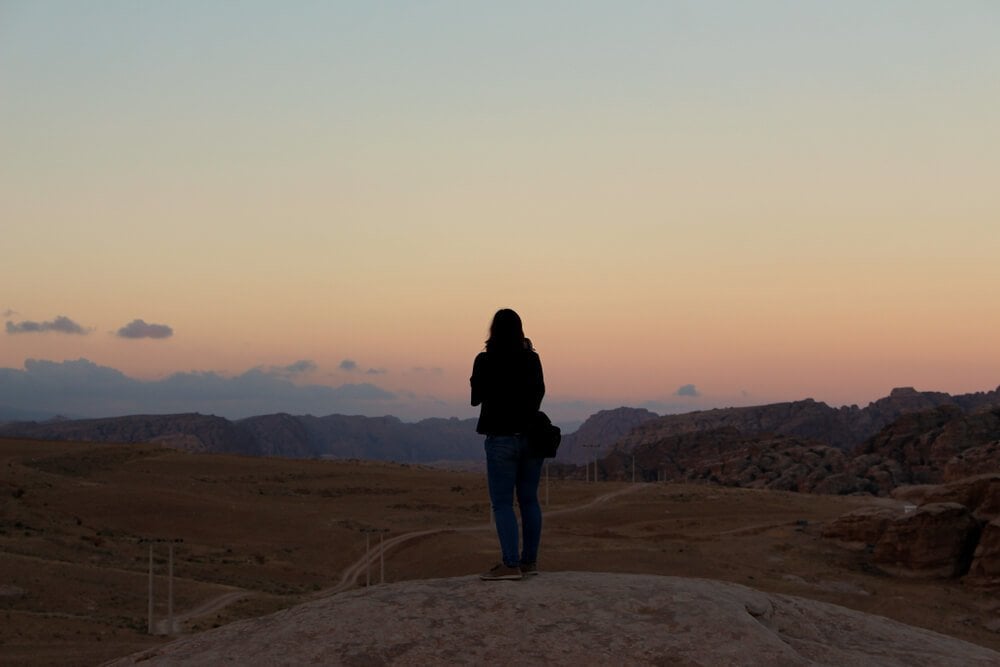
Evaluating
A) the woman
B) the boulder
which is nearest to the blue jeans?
the woman

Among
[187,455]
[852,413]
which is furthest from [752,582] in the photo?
[852,413]

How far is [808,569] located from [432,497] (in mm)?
27595

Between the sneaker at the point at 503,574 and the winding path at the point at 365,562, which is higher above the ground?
the sneaker at the point at 503,574

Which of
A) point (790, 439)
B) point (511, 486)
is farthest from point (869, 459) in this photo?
point (511, 486)

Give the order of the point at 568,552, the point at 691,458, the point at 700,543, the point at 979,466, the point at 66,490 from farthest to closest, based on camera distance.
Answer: the point at 691,458
the point at 979,466
the point at 66,490
the point at 700,543
the point at 568,552

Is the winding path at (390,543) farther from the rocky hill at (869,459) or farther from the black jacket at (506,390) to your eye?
the black jacket at (506,390)

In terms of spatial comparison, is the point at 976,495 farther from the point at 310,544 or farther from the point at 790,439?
the point at 790,439

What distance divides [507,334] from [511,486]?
1.35 meters

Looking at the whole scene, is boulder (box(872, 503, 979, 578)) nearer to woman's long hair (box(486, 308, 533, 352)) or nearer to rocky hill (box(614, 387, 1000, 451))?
woman's long hair (box(486, 308, 533, 352))

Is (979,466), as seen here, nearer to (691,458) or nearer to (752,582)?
(752,582)

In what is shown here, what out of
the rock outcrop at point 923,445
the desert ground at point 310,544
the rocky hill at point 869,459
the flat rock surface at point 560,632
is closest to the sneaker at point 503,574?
the flat rock surface at point 560,632

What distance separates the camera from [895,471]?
64938 millimetres

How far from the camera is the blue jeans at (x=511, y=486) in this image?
8.36m

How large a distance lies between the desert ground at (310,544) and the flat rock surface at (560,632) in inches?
458
